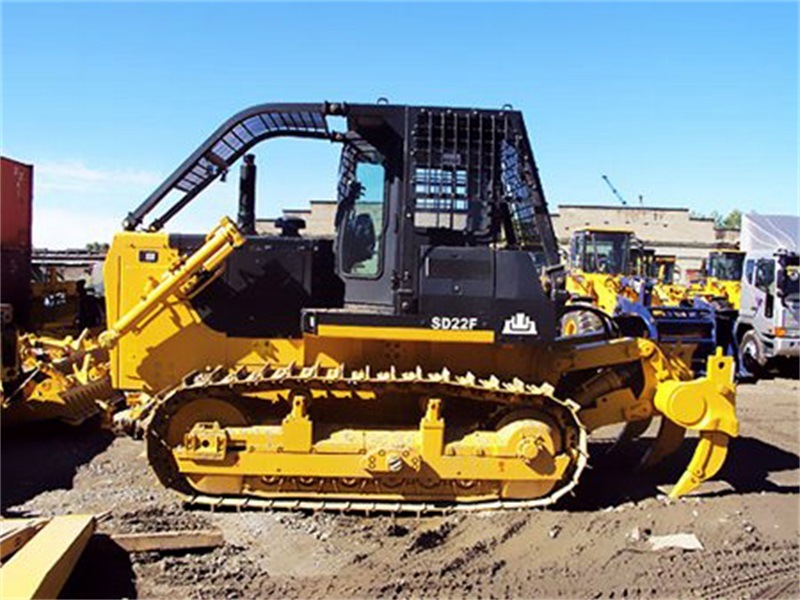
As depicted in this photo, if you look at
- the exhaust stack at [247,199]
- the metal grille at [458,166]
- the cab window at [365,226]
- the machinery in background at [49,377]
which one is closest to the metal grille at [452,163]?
the metal grille at [458,166]

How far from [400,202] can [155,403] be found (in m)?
2.33

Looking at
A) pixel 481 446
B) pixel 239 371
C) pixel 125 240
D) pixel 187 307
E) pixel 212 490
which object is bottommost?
pixel 212 490

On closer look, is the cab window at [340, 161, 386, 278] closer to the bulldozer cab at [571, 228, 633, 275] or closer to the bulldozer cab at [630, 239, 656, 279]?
the bulldozer cab at [571, 228, 633, 275]

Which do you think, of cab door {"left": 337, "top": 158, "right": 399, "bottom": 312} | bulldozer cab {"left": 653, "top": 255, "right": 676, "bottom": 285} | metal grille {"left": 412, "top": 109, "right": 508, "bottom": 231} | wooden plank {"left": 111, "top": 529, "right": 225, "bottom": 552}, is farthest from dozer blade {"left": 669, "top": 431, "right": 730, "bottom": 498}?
bulldozer cab {"left": 653, "top": 255, "right": 676, "bottom": 285}

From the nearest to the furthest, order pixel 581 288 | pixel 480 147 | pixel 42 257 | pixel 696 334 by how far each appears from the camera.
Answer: pixel 480 147
pixel 696 334
pixel 581 288
pixel 42 257

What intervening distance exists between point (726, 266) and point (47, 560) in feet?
62.1

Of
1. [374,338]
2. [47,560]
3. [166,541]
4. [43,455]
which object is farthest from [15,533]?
[43,455]

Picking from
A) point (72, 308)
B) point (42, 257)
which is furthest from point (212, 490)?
point (42, 257)

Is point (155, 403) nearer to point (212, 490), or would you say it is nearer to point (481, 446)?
point (212, 490)

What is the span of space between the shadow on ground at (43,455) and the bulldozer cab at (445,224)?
101 inches

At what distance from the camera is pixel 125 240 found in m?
6.17

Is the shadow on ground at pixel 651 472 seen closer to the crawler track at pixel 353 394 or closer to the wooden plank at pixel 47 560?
the crawler track at pixel 353 394

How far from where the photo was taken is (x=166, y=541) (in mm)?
4914

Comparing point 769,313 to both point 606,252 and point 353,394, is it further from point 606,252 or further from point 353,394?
point 353,394
